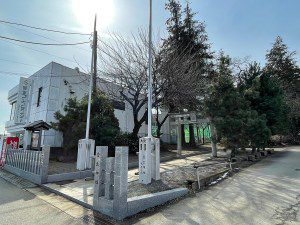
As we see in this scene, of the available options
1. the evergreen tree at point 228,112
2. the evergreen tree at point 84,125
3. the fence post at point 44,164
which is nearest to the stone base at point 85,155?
the fence post at point 44,164

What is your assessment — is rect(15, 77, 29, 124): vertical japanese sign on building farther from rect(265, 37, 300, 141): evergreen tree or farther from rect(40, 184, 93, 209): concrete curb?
rect(265, 37, 300, 141): evergreen tree

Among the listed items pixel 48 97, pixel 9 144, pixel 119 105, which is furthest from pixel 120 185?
pixel 119 105

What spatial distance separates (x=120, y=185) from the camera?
514 cm

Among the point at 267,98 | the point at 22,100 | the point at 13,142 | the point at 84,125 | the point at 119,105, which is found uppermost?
the point at 22,100

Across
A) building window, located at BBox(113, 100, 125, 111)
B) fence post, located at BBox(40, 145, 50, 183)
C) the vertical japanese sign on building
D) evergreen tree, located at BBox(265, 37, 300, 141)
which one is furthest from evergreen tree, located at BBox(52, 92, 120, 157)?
evergreen tree, located at BBox(265, 37, 300, 141)

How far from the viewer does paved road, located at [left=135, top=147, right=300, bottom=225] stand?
5.05 metres

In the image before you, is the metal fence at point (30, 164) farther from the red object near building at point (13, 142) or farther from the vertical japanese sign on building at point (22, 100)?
the vertical japanese sign on building at point (22, 100)

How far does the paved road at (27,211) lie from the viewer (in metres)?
5.14

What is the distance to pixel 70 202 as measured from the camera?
664 centimetres

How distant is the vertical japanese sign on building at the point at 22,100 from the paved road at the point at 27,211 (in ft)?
48.0

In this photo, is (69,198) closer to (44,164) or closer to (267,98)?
(44,164)

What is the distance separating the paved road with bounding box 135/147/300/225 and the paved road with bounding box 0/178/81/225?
1.88 m

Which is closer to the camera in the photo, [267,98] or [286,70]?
[267,98]

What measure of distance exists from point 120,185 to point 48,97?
14021 mm
